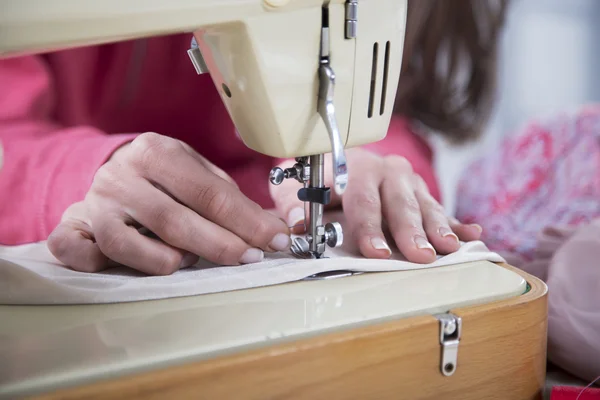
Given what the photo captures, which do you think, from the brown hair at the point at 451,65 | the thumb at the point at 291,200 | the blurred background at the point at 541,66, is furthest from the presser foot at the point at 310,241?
the blurred background at the point at 541,66

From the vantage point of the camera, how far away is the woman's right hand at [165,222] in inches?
26.2

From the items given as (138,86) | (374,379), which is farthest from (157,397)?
(138,86)

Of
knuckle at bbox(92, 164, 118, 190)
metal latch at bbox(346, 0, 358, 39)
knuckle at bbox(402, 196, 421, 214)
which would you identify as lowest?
knuckle at bbox(402, 196, 421, 214)

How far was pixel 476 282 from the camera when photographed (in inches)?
25.9

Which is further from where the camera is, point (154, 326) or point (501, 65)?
point (501, 65)

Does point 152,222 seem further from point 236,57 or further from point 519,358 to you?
point 519,358

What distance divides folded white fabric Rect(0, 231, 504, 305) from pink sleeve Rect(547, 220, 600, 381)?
20 cm

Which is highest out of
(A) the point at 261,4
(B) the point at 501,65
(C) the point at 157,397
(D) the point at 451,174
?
(A) the point at 261,4

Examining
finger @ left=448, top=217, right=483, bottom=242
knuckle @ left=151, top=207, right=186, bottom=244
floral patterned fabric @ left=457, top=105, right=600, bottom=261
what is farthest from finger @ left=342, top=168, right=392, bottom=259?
floral patterned fabric @ left=457, top=105, right=600, bottom=261

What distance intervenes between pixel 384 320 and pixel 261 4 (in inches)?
12.4

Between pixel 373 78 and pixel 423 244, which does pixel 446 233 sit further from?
pixel 373 78

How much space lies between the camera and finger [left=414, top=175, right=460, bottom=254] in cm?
74

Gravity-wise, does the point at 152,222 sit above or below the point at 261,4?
below

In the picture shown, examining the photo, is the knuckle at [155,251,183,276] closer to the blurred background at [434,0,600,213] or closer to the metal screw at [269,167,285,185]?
the metal screw at [269,167,285,185]
